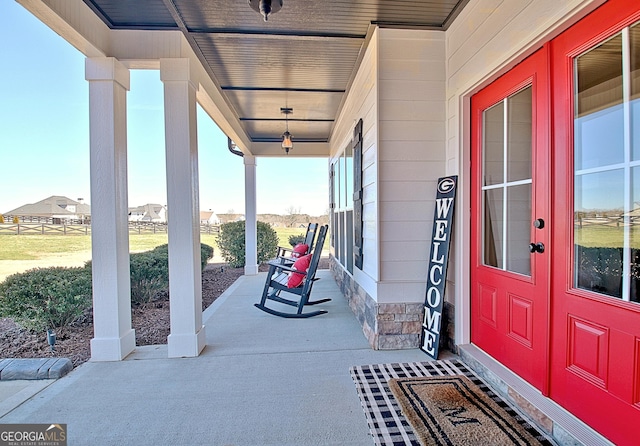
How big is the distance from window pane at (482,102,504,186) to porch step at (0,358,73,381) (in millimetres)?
3606

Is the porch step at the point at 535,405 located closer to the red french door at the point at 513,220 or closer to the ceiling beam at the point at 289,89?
the red french door at the point at 513,220

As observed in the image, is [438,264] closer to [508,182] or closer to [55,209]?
[508,182]

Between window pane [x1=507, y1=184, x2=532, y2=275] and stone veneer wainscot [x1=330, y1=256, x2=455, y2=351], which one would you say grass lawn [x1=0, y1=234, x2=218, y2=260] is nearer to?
stone veneer wainscot [x1=330, y1=256, x2=455, y2=351]

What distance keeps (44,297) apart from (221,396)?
7.54 feet

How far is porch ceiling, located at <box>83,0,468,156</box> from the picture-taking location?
2334mm

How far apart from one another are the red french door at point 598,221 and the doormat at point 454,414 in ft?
1.07

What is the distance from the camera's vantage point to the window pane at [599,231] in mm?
1352

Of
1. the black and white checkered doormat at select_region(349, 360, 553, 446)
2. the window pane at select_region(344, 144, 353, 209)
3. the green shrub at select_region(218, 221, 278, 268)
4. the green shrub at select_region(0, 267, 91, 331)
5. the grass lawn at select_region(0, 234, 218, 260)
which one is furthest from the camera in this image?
the green shrub at select_region(218, 221, 278, 268)

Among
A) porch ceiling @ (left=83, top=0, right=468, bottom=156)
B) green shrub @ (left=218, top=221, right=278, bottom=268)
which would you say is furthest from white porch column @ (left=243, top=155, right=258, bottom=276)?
porch ceiling @ (left=83, top=0, right=468, bottom=156)

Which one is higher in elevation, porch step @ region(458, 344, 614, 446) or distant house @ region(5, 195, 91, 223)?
distant house @ region(5, 195, 91, 223)

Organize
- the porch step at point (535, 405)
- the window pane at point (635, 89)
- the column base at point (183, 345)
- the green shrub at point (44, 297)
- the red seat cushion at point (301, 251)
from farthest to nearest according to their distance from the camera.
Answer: the red seat cushion at point (301, 251), the green shrub at point (44, 297), the column base at point (183, 345), the porch step at point (535, 405), the window pane at point (635, 89)

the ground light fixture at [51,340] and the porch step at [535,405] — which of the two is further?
the ground light fixture at [51,340]

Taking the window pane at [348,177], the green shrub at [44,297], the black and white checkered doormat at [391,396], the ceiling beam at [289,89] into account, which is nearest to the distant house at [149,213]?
the green shrub at [44,297]

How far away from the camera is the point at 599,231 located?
1434 millimetres
